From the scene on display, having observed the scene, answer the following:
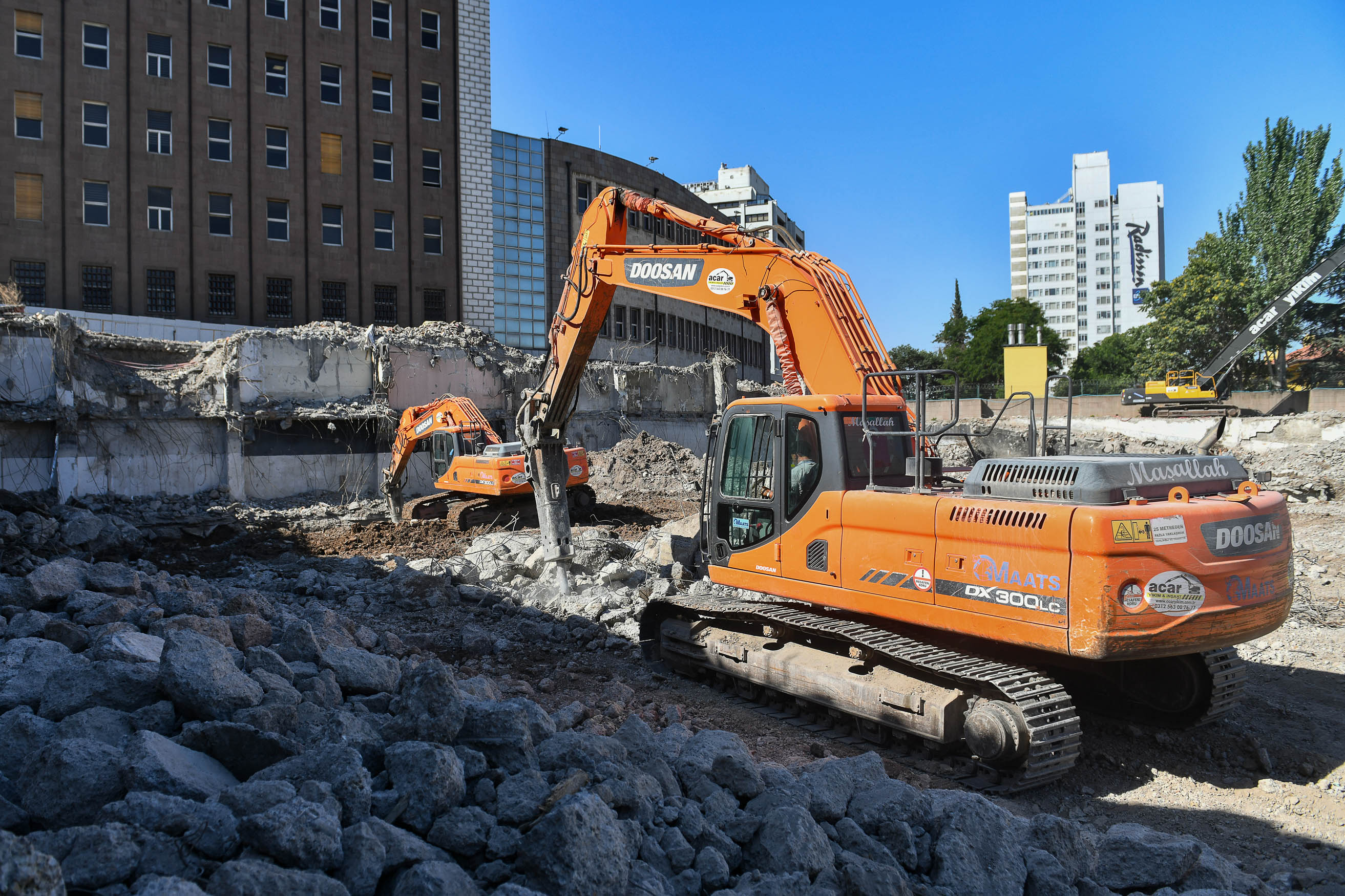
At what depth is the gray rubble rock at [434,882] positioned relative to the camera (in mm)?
2912

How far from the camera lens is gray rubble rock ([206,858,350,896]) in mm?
2740

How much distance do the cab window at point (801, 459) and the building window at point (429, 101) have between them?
34.5m

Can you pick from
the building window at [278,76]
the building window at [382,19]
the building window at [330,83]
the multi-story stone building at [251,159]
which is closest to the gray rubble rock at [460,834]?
the multi-story stone building at [251,159]

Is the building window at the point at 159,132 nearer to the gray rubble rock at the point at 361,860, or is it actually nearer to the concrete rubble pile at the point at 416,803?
the concrete rubble pile at the point at 416,803

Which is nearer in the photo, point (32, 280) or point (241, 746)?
point (241, 746)

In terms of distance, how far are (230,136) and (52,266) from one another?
25.8 ft

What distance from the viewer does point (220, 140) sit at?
32.8m

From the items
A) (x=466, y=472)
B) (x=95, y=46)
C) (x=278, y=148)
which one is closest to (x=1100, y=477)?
(x=466, y=472)

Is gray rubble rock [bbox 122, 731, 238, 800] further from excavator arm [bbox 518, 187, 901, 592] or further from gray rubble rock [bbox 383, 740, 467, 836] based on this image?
excavator arm [bbox 518, 187, 901, 592]

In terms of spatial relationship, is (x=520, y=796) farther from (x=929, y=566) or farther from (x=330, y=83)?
(x=330, y=83)

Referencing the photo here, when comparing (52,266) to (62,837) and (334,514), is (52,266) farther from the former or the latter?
(62,837)

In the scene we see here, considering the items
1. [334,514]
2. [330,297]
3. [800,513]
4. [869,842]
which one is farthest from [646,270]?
[330,297]

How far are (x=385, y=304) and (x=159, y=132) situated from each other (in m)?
9.94

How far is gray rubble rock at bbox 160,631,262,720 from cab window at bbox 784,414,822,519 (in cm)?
409
